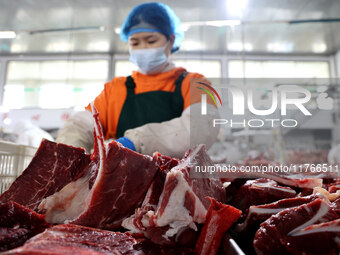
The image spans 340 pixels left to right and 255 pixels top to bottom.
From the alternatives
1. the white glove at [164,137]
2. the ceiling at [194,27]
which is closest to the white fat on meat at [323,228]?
the white glove at [164,137]

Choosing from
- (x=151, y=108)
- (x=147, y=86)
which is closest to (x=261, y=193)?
(x=151, y=108)

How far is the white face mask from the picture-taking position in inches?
84.6

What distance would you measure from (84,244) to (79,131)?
3.85 feet

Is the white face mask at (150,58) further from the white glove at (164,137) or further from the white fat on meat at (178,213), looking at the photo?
the white fat on meat at (178,213)

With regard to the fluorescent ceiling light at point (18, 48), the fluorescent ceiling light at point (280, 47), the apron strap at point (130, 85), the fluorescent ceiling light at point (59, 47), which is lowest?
the apron strap at point (130, 85)

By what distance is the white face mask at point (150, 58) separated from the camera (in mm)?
2148

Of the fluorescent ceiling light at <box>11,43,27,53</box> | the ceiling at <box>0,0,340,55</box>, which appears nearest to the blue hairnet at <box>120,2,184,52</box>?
the ceiling at <box>0,0,340,55</box>

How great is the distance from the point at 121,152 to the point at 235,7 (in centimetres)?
580

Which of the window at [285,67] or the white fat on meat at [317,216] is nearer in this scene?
the white fat on meat at [317,216]

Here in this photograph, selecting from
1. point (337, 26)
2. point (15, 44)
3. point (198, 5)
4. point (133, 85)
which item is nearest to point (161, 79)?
point (133, 85)

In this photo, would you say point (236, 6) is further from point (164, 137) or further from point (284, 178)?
point (284, 178)

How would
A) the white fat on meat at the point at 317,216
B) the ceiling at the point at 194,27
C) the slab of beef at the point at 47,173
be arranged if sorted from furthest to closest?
the ceiling at the point at 194,27
the slab of beef at the point at 47,173
the white fat on meat at the point at 317,216

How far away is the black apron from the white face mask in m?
0.21

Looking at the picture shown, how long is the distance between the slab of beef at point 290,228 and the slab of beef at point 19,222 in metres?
0.52
